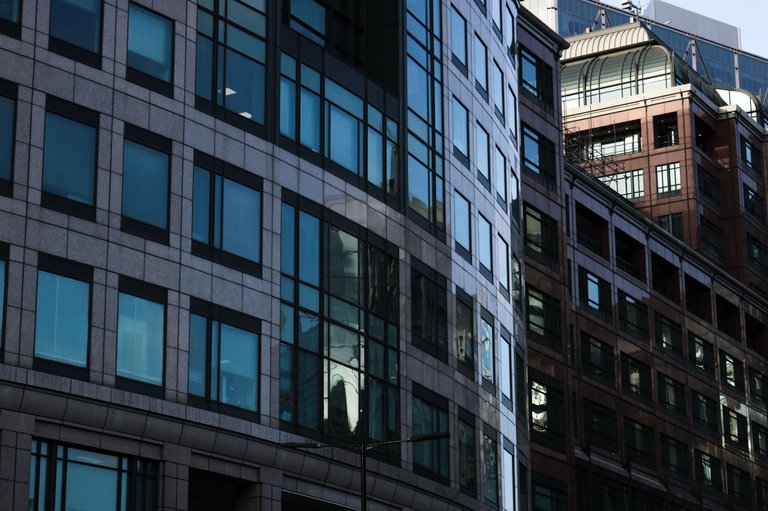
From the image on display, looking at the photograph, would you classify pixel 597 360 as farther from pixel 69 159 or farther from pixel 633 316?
pixel 69 159

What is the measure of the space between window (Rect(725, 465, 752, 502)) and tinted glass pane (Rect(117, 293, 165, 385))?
65332 mm

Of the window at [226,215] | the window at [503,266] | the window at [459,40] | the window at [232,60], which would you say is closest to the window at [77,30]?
the window at [232,60]

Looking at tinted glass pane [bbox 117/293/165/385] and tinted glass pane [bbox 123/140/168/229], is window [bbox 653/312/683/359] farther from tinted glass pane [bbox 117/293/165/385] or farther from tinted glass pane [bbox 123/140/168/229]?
tinted glass pane [bbox 117/293/165/385]

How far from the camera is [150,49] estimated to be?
47906 mm

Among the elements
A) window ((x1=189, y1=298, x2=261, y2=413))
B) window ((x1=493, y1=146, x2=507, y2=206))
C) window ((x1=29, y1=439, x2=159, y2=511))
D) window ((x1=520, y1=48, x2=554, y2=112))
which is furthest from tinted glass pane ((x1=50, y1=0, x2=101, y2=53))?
window ((x1=520, y1=48, x2=554, y2=112))

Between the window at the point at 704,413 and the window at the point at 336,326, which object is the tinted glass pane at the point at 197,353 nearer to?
the window at the point at 336,326

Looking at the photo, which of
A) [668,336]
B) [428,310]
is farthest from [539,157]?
[428,310]

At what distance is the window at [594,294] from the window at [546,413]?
8.17 metres

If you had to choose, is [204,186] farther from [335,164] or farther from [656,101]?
[656,101]

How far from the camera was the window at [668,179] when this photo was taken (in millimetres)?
113125

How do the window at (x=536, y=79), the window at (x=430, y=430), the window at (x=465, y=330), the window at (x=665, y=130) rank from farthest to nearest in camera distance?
the window at (x=665, y=130) → the window at (x=536, y=79) → the window at (x=465, y=330) → the window at (x=430, y=430)

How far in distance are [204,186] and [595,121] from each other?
228 ft

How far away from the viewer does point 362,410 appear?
54125 mm

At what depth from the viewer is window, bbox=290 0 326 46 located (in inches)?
2218
